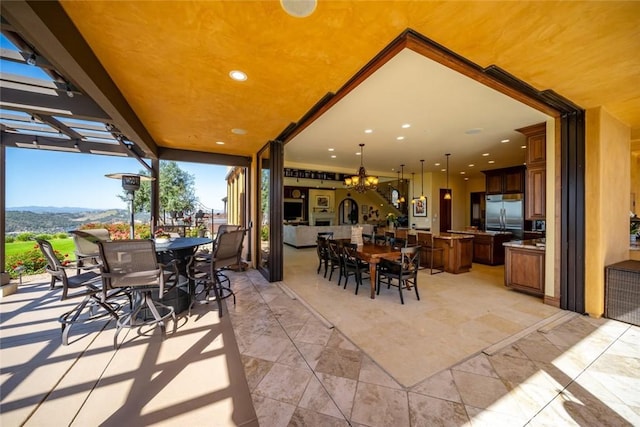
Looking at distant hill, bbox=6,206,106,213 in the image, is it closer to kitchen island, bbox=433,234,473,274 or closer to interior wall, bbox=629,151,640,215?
kitchen island, bbox=433,234,473,274

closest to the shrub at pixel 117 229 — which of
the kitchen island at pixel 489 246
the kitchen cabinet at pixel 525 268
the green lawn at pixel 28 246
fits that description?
the green lawn at pixel 28 246

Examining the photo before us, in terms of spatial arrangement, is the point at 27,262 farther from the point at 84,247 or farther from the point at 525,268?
the point at 525,268

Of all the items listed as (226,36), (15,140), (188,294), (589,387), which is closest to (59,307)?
A: (188,294)

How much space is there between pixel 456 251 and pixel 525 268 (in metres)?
1.47

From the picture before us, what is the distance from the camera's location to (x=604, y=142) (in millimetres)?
3199

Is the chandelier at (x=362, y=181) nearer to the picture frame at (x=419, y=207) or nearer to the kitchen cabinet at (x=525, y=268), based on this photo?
the kitchen cabinet at (x=525, y=268)

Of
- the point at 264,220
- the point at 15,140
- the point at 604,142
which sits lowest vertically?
the point at 264,220

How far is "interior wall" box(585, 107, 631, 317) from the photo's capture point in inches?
124

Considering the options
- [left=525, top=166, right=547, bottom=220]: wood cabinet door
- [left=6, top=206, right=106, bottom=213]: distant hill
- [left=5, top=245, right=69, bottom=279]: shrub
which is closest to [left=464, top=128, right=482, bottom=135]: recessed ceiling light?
[left=525, top=166, right=547, bottom=220]: wood cabinet door

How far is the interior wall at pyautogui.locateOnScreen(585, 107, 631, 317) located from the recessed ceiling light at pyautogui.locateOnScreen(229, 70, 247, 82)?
4506mm

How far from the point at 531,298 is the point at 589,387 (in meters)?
2.35

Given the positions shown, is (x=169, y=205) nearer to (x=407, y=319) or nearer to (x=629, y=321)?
(x=407, y=319)

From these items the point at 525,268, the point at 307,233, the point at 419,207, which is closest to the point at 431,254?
the point at 525,268

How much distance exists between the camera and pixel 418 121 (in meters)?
4.05
